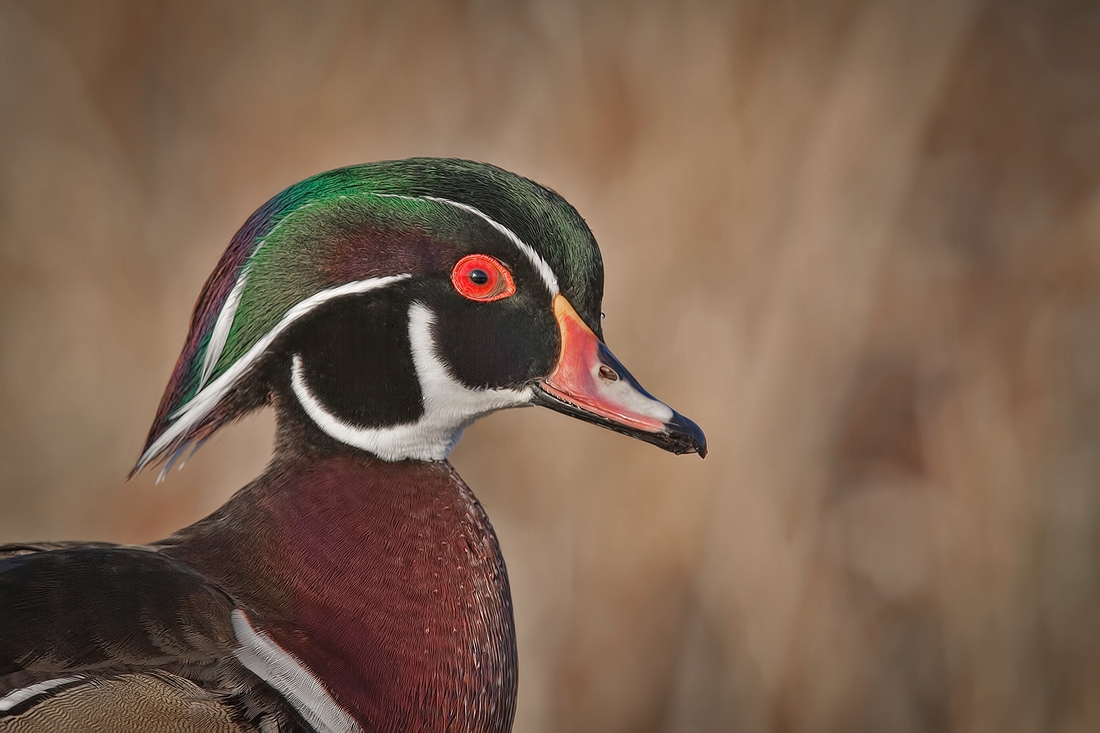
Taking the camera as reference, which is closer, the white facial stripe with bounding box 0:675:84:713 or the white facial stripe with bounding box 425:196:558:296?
the white facial stripe with bounding box 0:675:84:713

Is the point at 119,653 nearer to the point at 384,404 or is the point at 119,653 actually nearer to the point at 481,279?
the point at 384,404

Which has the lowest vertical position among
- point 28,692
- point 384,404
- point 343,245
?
point 28,692

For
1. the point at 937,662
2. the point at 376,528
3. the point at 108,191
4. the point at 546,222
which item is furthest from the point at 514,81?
the point at 937,662

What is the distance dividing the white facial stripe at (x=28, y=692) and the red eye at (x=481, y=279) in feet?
1.44

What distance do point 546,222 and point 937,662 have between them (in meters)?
1.12

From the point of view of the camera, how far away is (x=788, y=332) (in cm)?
161

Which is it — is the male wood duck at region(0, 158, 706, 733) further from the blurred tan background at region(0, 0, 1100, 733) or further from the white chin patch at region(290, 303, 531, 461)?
the blurred tan background at region(0, 0, 1100, 733)

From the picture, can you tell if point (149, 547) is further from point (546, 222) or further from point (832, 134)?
point (832, 134)

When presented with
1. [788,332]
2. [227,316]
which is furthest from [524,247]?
[788,332]

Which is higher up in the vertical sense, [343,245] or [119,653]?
[343,245]

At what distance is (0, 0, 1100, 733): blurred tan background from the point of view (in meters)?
1.60

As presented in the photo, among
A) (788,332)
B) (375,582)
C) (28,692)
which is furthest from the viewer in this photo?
(788,332)

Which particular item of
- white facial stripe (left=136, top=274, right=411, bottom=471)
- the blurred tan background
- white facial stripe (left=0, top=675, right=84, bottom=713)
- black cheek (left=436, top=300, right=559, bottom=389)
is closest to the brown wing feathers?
white facial stripe (left=0, top=675, right=84, bottom=713)

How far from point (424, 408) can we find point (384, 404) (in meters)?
0.04
